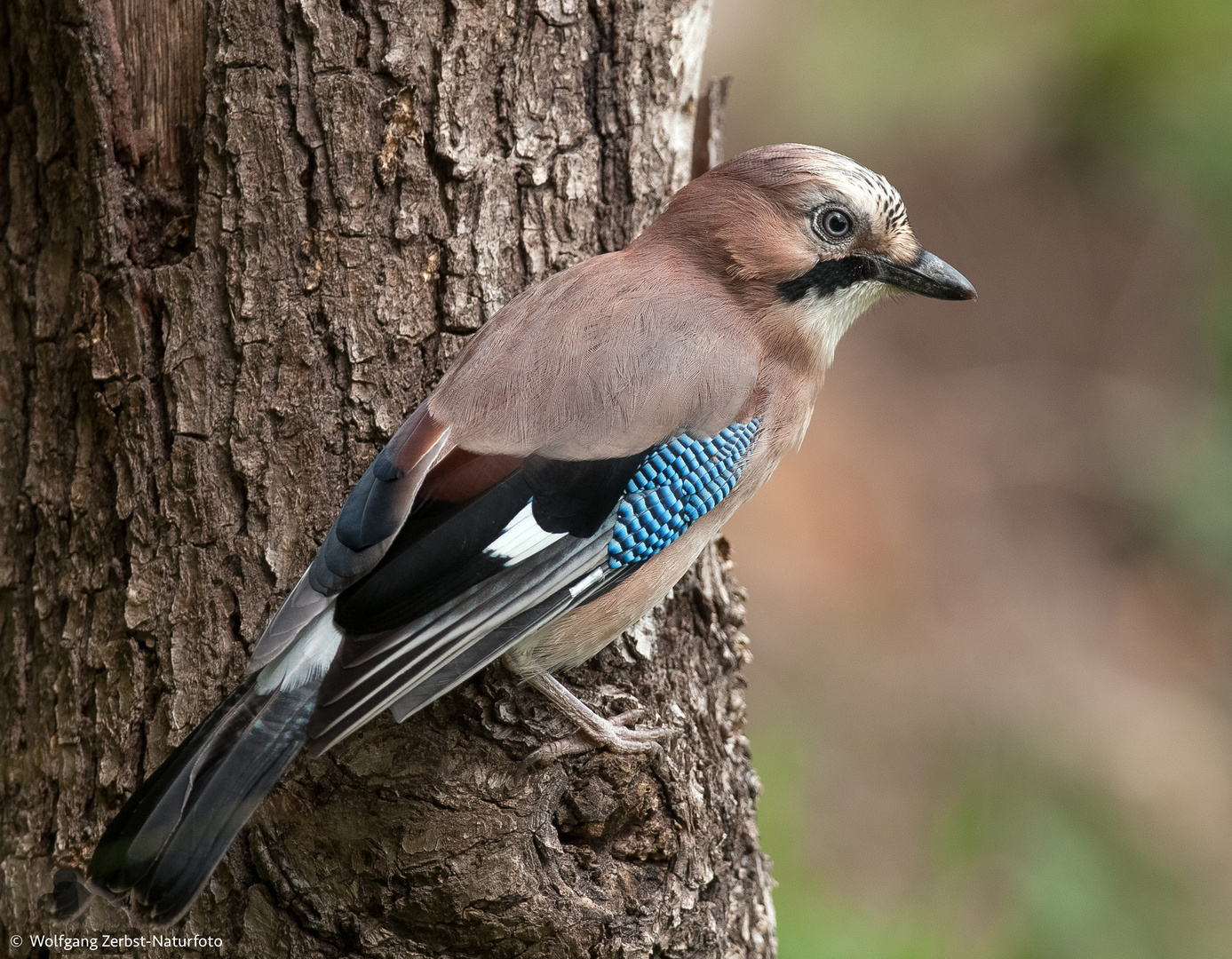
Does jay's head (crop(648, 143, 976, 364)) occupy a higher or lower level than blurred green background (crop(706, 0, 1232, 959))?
higher

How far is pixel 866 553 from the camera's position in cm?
791

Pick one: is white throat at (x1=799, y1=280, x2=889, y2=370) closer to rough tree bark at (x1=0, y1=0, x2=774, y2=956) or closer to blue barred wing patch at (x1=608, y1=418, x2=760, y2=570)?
blue barred wing patch at (x1=608, y1=418, x2=760, y2=570)

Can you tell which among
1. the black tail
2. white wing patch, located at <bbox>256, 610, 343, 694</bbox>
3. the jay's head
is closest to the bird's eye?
the jay's head

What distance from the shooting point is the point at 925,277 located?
327cm

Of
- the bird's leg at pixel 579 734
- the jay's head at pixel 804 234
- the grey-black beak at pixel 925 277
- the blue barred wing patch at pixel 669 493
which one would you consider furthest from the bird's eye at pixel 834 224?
the bird's leg at pixel 579 734

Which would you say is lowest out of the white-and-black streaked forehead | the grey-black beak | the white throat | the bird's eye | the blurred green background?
the blurred green background

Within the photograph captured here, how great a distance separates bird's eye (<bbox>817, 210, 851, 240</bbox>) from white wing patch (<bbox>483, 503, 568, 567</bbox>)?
115 cm

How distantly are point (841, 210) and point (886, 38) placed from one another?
17.7ft

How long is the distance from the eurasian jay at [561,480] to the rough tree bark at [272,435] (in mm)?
220

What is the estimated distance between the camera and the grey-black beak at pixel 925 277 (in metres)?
3.24

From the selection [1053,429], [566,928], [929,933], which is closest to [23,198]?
[566,928]

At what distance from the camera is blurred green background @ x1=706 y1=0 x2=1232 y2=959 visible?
6.77m

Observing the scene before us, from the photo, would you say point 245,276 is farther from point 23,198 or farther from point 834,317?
point 834,317

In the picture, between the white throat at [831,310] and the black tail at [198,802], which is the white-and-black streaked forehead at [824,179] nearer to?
the white throat at [831,310]
